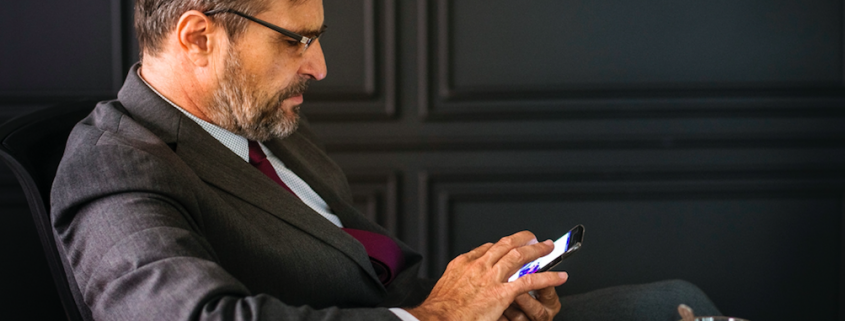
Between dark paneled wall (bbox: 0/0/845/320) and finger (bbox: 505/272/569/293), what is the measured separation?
0.91 meters

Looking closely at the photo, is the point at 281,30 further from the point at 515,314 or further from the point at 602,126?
the point at 602,126

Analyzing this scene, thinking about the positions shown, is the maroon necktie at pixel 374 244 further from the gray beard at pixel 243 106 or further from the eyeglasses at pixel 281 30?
the eyeglasses at pixel 281 30

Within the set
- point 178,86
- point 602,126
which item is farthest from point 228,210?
point 602,126

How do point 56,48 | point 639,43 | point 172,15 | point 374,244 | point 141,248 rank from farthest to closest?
point 639,43
point 56,48
point 374,244
point 172,15
point 141,248

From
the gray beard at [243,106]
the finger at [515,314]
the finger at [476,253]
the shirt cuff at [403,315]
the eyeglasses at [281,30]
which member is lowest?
the finger at [515,314]

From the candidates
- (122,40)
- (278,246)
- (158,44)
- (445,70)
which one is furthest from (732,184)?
(122,40)

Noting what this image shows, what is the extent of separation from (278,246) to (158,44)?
16.5 inches

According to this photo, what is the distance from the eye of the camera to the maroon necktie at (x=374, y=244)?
1.08 metres

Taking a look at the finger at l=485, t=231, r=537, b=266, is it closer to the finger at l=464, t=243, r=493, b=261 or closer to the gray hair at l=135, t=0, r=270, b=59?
the finger at l=464, t=243, r=493, b=261

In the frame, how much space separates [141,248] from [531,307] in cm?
59

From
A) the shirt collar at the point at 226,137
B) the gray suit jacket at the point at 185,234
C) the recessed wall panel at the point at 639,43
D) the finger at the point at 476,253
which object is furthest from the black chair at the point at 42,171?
the recessed wall panel at the point at 639,43

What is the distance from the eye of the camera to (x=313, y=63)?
44.9 inches

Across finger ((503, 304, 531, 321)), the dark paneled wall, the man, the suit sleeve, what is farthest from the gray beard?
the dark paneled wall

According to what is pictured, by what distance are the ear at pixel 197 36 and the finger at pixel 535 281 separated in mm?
630
